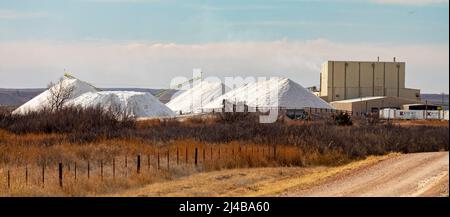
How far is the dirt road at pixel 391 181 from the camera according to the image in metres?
17.8

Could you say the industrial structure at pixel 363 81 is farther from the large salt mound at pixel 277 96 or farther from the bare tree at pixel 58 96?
the bare tree at pixel 58 96

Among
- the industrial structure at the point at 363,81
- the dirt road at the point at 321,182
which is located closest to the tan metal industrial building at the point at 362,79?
the industrial structure at the point at 363,81

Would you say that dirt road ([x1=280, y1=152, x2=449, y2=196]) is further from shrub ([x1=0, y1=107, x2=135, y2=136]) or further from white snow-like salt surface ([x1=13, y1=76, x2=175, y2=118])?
white snow-like salt surface ([x1=13, y1=76, x2=175, y2=118])

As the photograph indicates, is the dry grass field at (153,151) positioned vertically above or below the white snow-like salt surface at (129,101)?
below

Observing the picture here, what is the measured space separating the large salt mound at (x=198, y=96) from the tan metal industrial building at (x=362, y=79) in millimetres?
19856

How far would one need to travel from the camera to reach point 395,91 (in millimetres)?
105938

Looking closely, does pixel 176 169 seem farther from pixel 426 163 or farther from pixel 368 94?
pixel 368 94

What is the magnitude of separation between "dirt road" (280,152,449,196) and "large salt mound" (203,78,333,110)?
61.2 m

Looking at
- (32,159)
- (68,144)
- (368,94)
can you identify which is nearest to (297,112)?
(368,94)

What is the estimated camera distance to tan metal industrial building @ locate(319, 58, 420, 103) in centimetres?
10250
